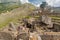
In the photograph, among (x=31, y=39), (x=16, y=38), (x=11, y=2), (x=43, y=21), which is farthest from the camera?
(x=11, y=2)

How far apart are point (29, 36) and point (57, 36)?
1317 millimetres

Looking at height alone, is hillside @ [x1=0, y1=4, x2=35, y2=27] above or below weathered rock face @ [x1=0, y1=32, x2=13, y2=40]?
below

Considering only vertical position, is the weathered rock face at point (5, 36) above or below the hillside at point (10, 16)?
above

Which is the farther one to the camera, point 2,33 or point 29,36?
point 2,33

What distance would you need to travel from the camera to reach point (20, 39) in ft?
21.5

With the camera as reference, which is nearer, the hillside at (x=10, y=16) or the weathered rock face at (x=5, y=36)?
the weathered rock face at (x=5, y=36)

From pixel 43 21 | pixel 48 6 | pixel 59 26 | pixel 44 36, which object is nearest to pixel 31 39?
pixel 44 36

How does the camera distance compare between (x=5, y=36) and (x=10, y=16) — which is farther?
(x=10, y=16)

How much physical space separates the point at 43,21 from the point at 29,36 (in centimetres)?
934

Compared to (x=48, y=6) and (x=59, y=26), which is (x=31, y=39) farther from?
(x=48, y=6)

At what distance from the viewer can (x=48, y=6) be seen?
37500mm

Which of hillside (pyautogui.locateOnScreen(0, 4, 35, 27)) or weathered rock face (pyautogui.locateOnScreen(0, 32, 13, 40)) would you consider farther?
hillside (pyautogui.locateOnScreen(0, 4, 35, 27))

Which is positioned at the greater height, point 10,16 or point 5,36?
point 5,36

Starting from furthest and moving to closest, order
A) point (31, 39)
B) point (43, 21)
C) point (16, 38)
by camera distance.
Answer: point (43, 21), point (16, 38), point (31, 39)
